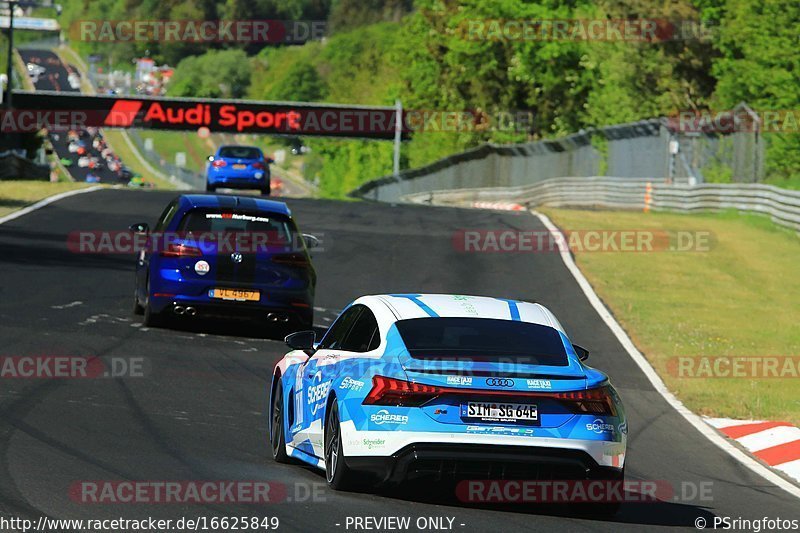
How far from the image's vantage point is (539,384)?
8.47 m

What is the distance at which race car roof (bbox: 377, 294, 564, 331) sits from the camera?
9219 millimetres

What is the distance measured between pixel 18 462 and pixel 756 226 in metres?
28.2

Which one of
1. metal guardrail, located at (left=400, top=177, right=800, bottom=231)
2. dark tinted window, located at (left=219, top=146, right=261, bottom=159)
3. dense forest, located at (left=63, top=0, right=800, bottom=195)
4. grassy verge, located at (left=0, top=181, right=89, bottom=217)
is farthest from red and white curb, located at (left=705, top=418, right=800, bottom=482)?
dark tinted window, located at (left=219, top=146, right=261, bottom=159)

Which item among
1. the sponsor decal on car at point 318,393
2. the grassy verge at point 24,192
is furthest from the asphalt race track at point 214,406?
the grassy verge at point 24,192

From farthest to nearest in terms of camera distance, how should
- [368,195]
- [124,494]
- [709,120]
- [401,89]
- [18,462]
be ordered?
[401,89] < [368,195] < [709,120] < [18,462] < [124,494]

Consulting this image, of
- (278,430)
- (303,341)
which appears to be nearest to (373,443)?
(303,341)

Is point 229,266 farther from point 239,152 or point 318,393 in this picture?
point 239,152

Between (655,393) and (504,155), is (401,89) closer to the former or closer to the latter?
(504,155)

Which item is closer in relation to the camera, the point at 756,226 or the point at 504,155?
the point at 756,226

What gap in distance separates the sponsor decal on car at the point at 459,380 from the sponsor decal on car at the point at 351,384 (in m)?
0.52

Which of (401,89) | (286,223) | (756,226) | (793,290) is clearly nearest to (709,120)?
(756,226)

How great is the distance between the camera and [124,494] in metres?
8.40

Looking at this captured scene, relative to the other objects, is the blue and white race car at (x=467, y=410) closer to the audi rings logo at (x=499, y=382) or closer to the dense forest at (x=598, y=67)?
the audi rings logo at (x=499, y=382)

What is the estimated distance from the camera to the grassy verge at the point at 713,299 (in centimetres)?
1619
